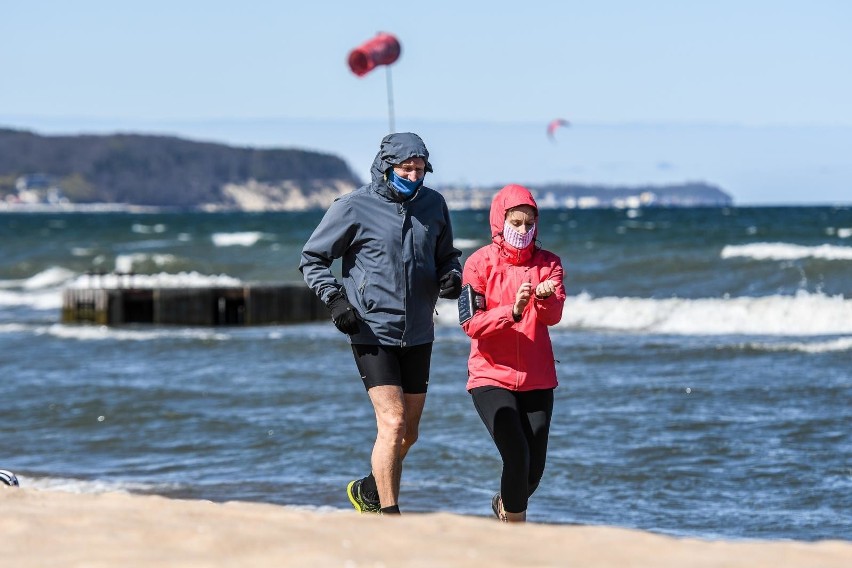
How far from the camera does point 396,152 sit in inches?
241

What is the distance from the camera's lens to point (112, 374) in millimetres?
16688

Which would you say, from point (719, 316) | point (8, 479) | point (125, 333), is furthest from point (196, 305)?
point (8, 479)

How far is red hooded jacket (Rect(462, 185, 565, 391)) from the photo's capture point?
6.07m

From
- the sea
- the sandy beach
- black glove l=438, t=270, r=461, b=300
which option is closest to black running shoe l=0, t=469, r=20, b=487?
the sandy beach

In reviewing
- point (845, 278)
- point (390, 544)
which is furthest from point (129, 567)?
point (845, 278)

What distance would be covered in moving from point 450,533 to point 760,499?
477 cm

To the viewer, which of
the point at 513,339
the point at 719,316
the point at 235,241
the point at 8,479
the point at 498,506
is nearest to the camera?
the point at 513,339

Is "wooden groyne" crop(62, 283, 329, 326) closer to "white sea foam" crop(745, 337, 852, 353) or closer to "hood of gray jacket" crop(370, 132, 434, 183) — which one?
"white sea foam" crop(745, 337, 852, 353)

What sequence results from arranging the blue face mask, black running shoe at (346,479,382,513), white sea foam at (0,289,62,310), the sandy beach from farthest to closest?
white sea foam at (0,289,62,310) < black running shoe at (346,479,382,513) < the blue face mask < the sandy beach

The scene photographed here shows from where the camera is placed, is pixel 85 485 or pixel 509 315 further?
pixel 85 485

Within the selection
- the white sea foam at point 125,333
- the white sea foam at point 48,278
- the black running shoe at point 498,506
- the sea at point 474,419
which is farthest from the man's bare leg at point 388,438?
the white sea foam at point 48,278

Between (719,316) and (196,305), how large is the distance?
9637 mm

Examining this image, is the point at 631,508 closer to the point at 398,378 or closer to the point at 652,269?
the point at 398,378

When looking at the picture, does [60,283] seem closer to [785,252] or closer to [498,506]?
[785,252]
